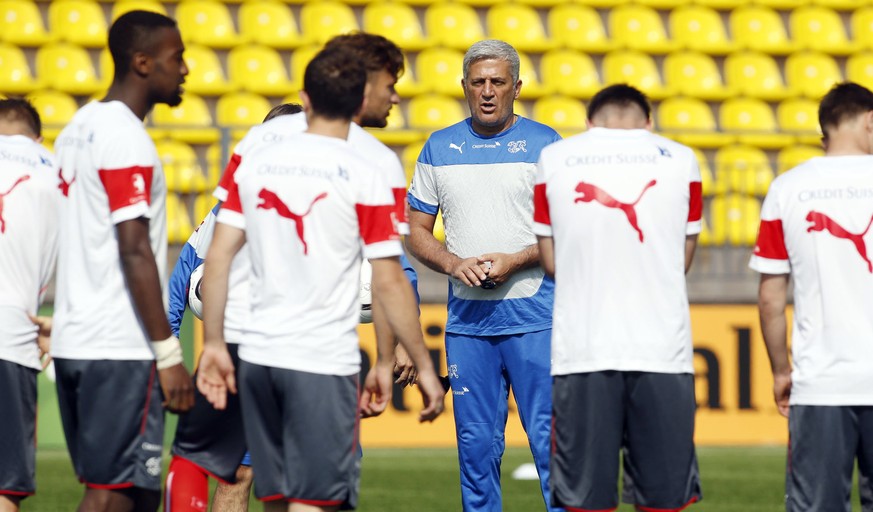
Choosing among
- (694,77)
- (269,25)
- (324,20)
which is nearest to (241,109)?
(269,25)

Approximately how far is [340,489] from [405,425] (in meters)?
6.67

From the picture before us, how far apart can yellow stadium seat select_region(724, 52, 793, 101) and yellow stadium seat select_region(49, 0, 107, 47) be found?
22.6 feet

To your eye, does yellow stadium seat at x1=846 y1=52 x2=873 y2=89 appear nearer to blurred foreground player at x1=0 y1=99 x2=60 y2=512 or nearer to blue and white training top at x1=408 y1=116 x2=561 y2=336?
blue and white training top at x1=408 y1=116 x2=561 y2=336

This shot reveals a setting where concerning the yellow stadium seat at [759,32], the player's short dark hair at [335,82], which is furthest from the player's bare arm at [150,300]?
the yellow stadium seat at [759,32]

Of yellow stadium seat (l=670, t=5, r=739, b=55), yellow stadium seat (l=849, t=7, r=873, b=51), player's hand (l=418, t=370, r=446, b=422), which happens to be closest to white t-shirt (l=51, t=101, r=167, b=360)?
player's hand (l=418, t=370, r=446, b=422)

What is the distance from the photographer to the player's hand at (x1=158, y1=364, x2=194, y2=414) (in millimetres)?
4738

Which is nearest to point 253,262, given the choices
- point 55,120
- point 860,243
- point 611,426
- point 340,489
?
point 340,489

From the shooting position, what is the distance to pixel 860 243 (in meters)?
4.95

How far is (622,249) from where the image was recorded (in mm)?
4879

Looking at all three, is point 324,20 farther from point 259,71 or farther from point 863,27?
point 863,27

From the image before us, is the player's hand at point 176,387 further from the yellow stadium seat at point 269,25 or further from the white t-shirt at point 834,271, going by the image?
the yellow stadium seat at point 269,25

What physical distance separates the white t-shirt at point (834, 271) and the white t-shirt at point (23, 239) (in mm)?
2783

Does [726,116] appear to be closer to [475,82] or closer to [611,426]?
[475,82]

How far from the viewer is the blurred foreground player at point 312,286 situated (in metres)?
4.59
